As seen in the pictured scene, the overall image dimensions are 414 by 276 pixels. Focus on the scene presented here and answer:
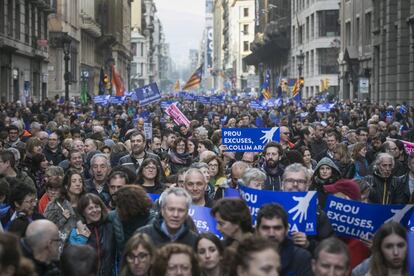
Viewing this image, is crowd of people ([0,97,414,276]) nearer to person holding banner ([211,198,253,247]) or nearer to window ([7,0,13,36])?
person holding banner ([211,198,253,247])

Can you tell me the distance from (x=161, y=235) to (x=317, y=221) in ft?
4.85

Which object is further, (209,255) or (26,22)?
(26,22)

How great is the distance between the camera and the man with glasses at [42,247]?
6918 millimetres

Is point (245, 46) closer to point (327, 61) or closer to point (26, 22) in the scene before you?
point (327, 61)

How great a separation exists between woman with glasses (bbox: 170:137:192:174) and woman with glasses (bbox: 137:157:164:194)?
159 inches

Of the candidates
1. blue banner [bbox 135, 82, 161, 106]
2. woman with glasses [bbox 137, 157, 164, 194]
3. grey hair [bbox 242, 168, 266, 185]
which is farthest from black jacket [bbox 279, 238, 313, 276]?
blue banner [bbox 135, 82, 161, 106]

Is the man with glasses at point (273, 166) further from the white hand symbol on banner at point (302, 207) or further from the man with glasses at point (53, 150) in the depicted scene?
the man with glasses at point (53, 150)

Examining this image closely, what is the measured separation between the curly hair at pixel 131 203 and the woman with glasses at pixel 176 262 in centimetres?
190

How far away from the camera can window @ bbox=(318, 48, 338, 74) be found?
75456mm

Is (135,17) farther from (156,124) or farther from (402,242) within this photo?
(402,242)

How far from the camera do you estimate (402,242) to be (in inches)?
276

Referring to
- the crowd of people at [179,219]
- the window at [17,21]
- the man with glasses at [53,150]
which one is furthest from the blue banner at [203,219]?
the window at [17,21]

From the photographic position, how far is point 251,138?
16281 millimetres

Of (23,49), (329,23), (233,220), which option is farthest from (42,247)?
(329,23)
